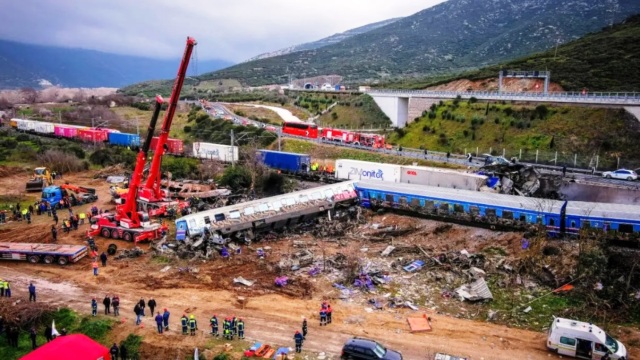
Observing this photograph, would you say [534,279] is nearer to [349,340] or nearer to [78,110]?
[349,340]

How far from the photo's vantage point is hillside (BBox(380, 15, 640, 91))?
6212 cm

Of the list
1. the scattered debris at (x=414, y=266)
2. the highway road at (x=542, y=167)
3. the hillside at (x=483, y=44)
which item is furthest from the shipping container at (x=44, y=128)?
the hillside at (x=483, y=44)

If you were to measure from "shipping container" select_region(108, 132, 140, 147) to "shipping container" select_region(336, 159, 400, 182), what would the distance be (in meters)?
35.9

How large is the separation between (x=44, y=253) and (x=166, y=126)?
11.1m

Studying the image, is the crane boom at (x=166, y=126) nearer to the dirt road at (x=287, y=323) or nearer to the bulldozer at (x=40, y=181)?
the dirt road at (x=287, y=323)

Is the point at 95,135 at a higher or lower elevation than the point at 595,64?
lower

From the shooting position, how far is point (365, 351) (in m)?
17.2

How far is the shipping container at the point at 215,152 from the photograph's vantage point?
2142 inches

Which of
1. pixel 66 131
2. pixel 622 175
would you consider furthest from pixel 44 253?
pixel 66 131

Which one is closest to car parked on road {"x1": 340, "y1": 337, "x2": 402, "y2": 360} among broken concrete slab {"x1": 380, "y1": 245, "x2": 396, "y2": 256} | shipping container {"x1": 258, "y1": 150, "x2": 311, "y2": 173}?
broken concrete slab {"x1": 380, "y1": 245, "x2": 396, "y2": 256}

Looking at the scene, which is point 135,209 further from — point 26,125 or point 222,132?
point 26,125

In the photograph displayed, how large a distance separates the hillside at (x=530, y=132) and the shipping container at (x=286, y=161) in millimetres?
18483

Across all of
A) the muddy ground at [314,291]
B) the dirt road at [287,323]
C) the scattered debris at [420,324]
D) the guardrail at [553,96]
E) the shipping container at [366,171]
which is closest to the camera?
the dirt road at [287,323]

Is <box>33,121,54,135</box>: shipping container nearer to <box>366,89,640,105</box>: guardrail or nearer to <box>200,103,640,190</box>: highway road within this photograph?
<box>200,103,640,190</box>: highway road
